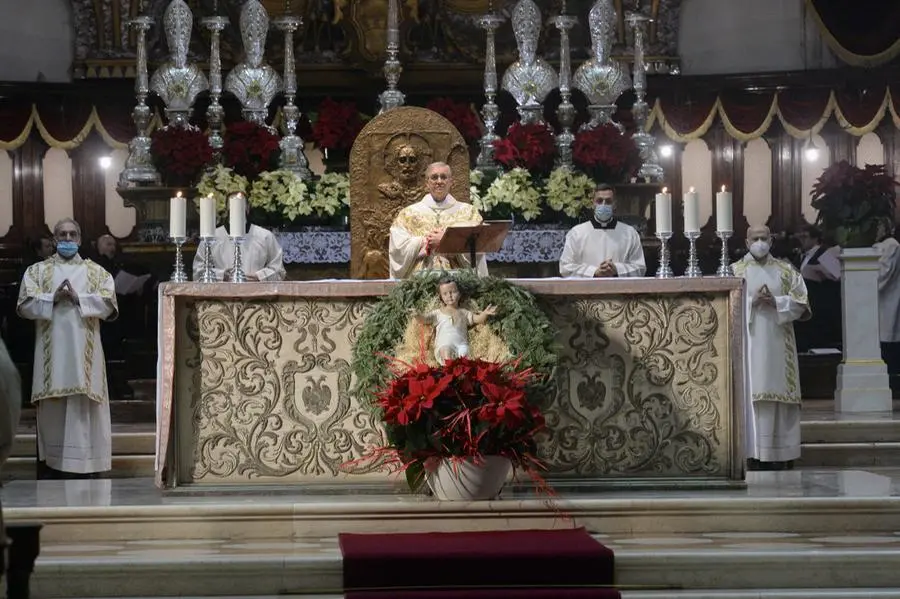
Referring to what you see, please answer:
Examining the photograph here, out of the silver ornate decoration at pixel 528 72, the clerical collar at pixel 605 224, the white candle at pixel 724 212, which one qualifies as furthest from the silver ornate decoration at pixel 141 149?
the white candle at pixel 724 212

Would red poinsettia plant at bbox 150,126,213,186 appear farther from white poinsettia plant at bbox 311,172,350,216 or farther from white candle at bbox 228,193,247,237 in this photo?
white candle at bbox 228,193,247,237

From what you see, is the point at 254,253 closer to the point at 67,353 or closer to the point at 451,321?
the point at 67,353

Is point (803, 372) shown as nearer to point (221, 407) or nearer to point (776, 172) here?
point (776, 172)

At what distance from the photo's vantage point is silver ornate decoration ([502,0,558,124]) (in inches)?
498

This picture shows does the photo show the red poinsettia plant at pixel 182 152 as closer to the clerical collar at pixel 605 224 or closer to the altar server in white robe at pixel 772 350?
the clerical collar at pixel 605 224

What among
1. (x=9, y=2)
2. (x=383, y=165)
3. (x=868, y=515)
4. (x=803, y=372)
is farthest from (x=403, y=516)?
(x=9, y=2)

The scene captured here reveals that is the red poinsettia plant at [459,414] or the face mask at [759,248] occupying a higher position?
the face mask at [759,248]

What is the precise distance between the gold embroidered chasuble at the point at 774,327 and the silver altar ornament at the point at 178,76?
4.32 meters

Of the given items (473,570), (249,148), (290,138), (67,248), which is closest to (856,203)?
(290,138)

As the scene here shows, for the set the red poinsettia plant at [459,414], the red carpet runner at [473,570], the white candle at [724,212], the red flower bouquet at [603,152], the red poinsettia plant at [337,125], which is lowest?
the red carpet runner at [473,570]

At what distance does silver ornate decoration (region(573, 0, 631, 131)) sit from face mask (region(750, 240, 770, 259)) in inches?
A: 81.7

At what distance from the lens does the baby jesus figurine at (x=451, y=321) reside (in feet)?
27.7

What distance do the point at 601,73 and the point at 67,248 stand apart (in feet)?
13.9

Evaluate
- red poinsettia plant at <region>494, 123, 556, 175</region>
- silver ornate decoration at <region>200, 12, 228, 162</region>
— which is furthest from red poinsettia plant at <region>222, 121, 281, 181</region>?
red poinsettia plant at <region>494, 123, 556, 175</region>
